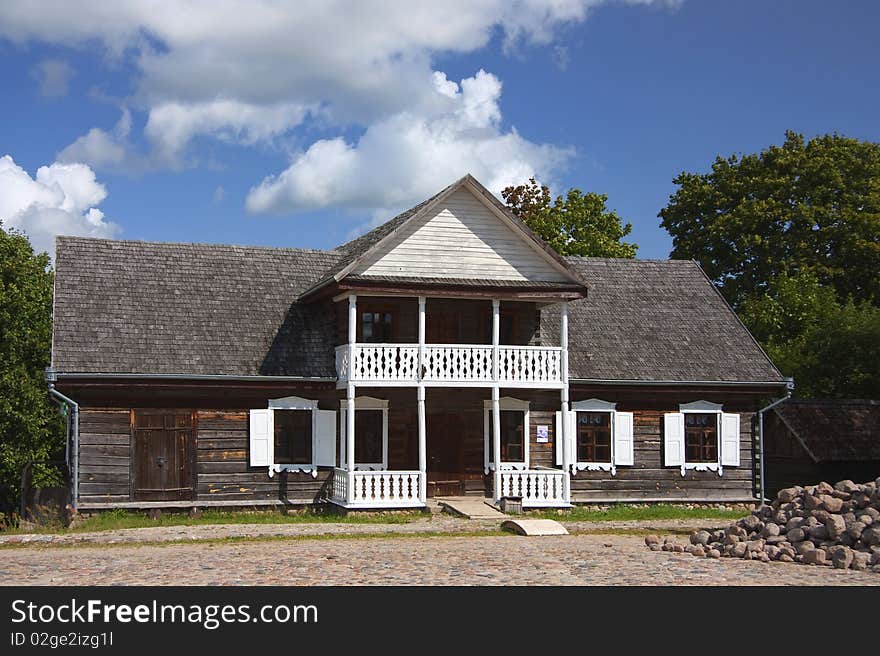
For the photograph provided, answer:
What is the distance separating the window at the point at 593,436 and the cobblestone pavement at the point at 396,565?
25.0 feet

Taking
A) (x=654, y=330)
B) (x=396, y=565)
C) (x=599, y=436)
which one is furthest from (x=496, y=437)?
(x=396, y=565)

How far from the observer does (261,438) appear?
24.7 m

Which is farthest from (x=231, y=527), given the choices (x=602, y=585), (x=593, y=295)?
(x=593, y=295)

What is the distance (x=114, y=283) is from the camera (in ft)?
84.0

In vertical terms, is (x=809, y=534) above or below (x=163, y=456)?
below

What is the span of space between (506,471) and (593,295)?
6461mm

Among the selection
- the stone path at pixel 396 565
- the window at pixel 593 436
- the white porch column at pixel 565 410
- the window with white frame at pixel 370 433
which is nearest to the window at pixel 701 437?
the window at pixel 593 436

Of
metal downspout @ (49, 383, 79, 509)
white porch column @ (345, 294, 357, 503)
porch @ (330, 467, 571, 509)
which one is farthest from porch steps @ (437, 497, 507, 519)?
metal downspout @ (49, 383, 79, 509)

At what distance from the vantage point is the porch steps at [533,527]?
67.7ft

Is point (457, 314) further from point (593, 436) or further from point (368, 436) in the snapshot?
point (593, 436)

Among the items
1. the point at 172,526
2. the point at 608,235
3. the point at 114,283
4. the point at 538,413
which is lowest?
the point at 172,526

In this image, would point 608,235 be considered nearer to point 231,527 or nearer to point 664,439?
point 664,439

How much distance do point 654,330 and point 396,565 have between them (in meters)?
14.9

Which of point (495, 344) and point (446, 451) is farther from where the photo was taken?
point (446, 451)
